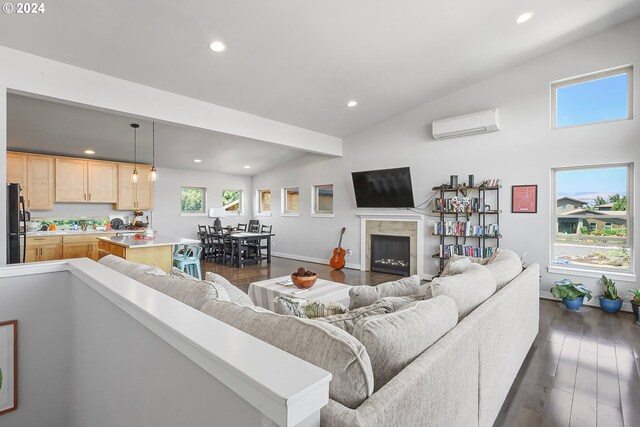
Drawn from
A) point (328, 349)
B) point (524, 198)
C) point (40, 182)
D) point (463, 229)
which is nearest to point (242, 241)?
point (40, 182)

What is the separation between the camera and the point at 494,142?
16.1 feet

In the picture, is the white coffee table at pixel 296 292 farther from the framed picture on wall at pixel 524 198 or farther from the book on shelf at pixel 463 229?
the framed picture on wall at pixel 524 198

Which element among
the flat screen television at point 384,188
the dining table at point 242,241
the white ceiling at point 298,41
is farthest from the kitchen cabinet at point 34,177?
the flat screen television at point 384,188

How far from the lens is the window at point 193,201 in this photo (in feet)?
27.1

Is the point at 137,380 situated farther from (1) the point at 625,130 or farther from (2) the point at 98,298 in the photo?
(1) the point at 625,130

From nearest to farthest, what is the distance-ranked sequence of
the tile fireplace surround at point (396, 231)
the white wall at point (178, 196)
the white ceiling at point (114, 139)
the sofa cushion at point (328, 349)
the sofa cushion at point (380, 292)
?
the sofa cushion at point (328, 349)
the sofa cushion at point (380, 292)
the white ceiling at point (114, 139)
the tile fireplace surround at point (396, 231)
the white wall at point (178, 196)

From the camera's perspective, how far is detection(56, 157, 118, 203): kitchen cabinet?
5.94 m

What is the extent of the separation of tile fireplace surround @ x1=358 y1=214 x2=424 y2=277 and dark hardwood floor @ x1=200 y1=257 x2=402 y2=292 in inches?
15.3

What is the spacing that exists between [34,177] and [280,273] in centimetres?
488

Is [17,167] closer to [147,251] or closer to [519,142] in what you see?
[147,251]

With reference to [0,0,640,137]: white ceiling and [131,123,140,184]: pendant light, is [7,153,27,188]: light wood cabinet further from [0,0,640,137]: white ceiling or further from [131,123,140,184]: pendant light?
[0,0,640,137]: white ceiling

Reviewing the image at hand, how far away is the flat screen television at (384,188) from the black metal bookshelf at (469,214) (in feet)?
1.83

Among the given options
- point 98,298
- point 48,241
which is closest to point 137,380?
point 98,298

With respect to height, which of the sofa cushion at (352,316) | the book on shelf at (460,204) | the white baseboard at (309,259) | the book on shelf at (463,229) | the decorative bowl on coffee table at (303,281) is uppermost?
the book on shelf at (460,204)
